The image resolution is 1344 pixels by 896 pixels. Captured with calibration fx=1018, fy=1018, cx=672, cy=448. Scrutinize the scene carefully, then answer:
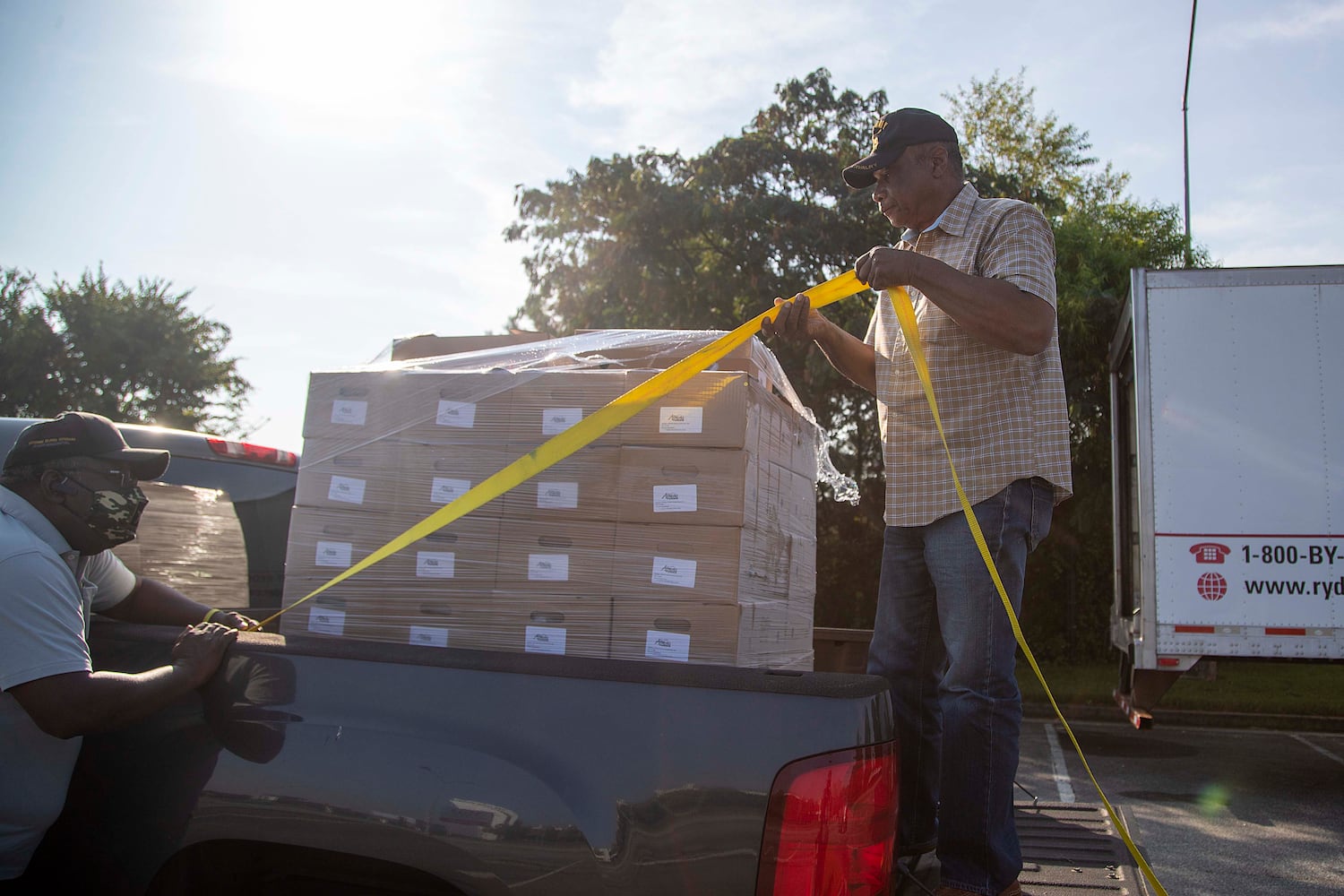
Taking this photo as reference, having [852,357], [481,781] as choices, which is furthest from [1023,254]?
[481,781]

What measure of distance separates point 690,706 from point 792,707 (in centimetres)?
17

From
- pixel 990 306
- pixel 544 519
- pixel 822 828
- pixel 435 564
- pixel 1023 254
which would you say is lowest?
pixel 822 828

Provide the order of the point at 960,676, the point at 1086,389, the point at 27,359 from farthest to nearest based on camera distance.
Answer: the point at 27,359, the point at 1086,389, the point at 960,676

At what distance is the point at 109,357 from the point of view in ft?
72.5

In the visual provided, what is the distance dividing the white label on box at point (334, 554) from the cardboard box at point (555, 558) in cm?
41

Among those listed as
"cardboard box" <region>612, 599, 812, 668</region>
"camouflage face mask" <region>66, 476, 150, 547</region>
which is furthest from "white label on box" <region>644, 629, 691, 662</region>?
"camouflage face mask" <region>66, 476, 150, 547</region>

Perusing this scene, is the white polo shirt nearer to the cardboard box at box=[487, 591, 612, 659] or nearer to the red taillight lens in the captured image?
the cardboard box at box=[487, 591, 612, 659]

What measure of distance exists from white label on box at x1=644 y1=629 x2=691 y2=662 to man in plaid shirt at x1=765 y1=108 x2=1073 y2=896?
0.46 metres

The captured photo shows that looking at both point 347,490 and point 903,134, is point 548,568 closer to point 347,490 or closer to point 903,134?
point 347,490

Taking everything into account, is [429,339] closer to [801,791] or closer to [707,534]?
[707,534]

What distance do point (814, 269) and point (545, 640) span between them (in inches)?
427

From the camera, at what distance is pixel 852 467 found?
47.0 ft

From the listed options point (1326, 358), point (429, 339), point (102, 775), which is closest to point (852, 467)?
point (1326, 358)

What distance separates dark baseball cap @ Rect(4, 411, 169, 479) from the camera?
2.32 meters
